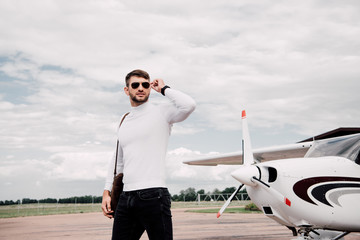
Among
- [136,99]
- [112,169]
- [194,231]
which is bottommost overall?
[194,231]

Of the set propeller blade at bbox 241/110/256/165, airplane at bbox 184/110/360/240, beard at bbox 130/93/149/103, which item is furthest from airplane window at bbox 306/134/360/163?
beard at bbox 130/93/149/103

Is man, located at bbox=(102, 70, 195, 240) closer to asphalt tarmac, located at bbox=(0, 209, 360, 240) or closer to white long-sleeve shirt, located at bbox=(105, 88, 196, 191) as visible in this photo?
white long-sleeve shirt, located at bbox=(105, 88, 196, 191)

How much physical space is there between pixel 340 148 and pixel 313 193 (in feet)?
3.43

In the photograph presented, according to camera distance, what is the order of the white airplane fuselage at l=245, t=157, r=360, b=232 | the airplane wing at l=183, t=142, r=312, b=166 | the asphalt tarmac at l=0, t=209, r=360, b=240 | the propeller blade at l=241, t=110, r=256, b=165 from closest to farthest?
the white airplane fuselage at l=245, t=157, r=360, b=232
the propeller blade at l=241, t=110, r=256, b=165
the asphalt tarmac at l=0, t=209, r=360, b=240
the airplane wing at l=183, t=142, r=312, b=166

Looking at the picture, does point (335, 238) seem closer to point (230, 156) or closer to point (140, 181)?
point (140, 181)

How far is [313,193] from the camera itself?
17.6ft

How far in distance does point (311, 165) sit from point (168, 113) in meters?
3.23

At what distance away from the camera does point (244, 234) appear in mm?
10461

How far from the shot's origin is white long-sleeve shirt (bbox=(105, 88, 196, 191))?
111 inches

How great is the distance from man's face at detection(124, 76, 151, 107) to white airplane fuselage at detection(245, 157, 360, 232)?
296cm

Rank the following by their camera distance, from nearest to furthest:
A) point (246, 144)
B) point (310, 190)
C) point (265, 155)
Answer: point (310, 190), point (246, 144), point (265, 155)

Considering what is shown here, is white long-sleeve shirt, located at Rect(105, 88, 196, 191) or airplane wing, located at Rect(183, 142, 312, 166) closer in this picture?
white long-sleeve shirt, located at Rect(105, 88, 196, 191)

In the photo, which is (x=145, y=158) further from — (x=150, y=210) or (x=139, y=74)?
(x=139, y=74)

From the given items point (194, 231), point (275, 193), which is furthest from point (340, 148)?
point (194, 231)
